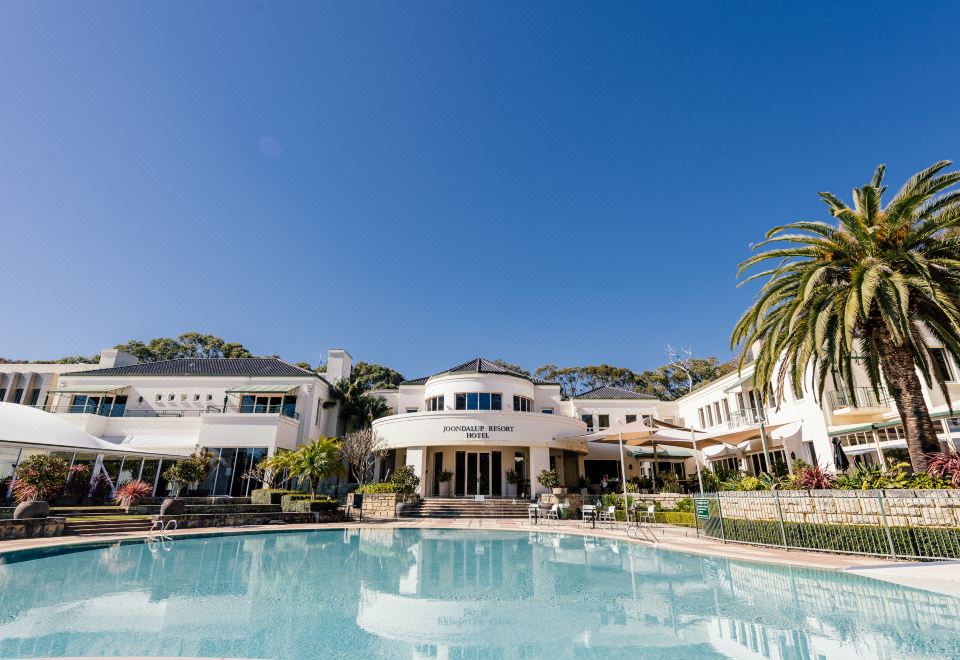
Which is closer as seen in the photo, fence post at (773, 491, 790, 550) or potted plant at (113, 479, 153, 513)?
fence post at (773, 491, 790, 550)

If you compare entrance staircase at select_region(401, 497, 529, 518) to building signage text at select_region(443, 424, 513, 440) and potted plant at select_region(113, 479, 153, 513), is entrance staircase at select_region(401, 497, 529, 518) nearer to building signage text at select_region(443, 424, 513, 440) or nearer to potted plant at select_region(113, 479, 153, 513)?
building signage text at select_region(443, 424, 513, 440)

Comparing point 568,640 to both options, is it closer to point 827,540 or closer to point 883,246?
point 827,540

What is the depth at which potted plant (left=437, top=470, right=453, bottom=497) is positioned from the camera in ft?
94.2

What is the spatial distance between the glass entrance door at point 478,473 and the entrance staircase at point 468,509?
255 centimetres

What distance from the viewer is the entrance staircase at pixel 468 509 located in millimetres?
24656

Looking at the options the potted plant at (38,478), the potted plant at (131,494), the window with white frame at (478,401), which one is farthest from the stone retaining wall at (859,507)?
the potted plant at (38,478)

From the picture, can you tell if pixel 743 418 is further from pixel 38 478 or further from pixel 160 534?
pixel 38 478

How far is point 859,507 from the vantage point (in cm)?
1107

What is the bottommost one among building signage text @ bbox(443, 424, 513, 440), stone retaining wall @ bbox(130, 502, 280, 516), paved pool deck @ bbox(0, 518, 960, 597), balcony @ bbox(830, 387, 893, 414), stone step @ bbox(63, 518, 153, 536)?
paved pool deck @ bbox(0, 518, 960, 597)

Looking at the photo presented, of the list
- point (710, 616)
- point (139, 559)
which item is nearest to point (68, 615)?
point (139, 559)

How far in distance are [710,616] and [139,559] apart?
541 inches

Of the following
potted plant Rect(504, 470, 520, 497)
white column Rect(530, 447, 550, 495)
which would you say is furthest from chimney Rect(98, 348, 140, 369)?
white column Rect(530, 447, 550, 495)

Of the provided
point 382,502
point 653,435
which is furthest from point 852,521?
point 382,502

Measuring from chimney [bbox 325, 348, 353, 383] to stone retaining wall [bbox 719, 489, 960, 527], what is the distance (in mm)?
29868
